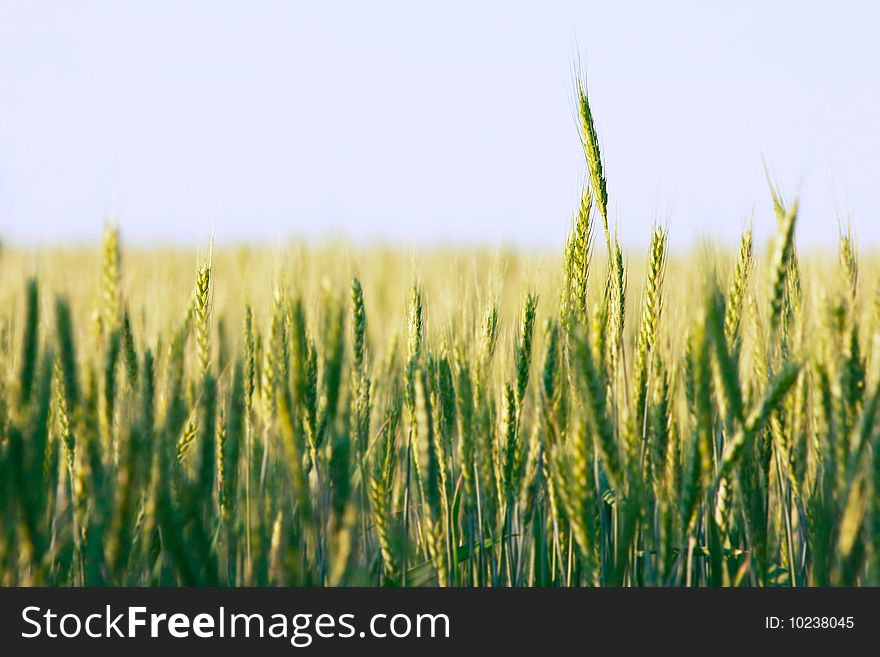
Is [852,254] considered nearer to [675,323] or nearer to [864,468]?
[675,323]

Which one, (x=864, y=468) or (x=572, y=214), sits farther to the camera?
(x=572, y=214)

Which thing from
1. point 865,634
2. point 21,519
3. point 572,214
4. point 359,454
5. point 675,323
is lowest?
point 865,634

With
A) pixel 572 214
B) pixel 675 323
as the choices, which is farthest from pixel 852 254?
pixel 572 214

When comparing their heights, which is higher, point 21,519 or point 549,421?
point 549,421

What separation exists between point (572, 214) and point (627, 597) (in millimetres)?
962

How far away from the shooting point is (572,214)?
6.71 ft

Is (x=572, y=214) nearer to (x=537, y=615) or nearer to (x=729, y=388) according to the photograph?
(x=729, y=388)

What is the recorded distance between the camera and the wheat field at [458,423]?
1.36 metres

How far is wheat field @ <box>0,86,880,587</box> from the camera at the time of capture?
1356mm

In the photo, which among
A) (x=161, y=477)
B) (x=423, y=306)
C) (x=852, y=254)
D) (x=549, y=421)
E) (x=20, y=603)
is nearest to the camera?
(x=161, y=477)

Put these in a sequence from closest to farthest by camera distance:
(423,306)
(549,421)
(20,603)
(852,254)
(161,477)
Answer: (161,477), (20,603), (549,421), (852,254), (423,306)

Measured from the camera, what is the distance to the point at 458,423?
169 cm

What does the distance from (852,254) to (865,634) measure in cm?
92

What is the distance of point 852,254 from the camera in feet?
6.50
